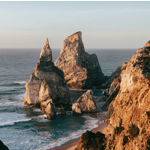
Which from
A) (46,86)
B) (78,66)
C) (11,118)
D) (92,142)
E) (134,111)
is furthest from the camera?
(78,66)

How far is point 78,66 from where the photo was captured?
74.3 metres

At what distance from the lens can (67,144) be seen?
3117 cm

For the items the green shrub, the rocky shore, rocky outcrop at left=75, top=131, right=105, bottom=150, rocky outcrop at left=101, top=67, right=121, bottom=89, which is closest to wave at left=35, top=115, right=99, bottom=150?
the rocky shore

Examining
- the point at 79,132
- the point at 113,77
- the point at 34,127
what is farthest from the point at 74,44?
the point at 79,132

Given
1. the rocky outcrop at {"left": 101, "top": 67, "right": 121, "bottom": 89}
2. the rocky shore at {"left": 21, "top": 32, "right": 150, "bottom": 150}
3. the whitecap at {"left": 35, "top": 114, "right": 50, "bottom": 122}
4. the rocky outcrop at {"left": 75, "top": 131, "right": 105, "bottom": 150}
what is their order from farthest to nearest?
the rocky outcrop at {"left": 101, "top": 67, "right": 121, "bottom": 89}, the whitecap at {"left": 35, "top": 114, "right": 50, "bottom": 122}, the rocky outcrop at {"left": 75, "top": 131, "right": 105, "bottom": 150}, the rocky shore at {"left": 21, "top": 32, "right": 150, "bottom": 150}

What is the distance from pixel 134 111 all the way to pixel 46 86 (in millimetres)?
25421

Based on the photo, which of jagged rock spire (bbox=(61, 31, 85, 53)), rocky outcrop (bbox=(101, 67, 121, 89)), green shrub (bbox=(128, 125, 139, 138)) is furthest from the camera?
jagged rock spire (bbox=(61, 31, 85, 53))

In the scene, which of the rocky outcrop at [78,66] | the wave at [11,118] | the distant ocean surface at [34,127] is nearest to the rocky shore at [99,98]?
the rocky outcrop at [78,66]

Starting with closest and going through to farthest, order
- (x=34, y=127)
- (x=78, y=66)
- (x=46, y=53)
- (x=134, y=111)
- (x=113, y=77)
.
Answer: (x=134, y=111) < (x=34, y=127) < (x=46, y=53) < (x=113, y=77) < (x=78, y=66)

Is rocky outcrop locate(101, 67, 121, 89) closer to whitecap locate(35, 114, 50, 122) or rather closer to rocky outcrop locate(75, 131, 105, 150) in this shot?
whitecap locate(35, 114, 50, 122)

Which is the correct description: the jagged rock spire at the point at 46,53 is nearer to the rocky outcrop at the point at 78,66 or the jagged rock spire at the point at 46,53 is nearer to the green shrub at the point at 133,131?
the rocky outcrop at the point at 78,66

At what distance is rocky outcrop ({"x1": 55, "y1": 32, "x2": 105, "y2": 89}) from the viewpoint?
7292cm

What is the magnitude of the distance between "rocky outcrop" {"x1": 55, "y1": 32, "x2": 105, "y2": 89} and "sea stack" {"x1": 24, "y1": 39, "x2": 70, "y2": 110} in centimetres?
1742

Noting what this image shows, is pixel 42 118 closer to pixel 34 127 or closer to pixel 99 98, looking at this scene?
pixel 34 127
